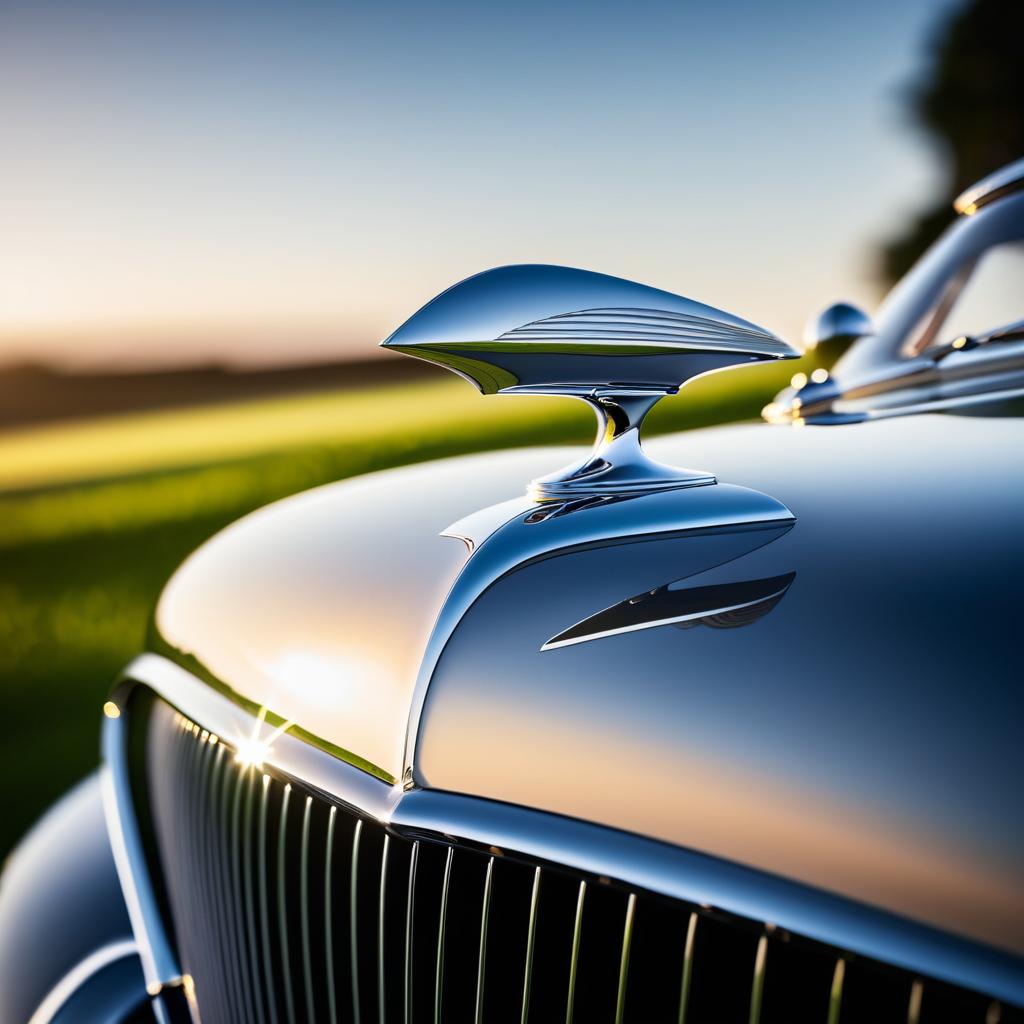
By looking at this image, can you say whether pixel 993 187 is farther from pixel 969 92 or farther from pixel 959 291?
pixel 969 92

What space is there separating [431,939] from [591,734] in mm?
328

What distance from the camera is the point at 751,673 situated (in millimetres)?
911

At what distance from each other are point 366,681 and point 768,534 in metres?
0.47

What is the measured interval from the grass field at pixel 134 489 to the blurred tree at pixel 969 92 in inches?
266

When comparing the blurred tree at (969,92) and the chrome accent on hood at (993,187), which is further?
the blurred tree at (969,92)

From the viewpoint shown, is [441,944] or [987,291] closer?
[441,944]

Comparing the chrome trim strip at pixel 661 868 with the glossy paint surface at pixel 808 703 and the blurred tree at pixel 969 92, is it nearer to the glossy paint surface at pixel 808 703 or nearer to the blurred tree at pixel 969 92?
the glossy paint surface at pixel 808 703

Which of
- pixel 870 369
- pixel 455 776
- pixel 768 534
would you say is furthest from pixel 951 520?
pixel 870 369

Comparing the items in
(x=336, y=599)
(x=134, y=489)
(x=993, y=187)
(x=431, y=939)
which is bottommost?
(x=134, y=489)

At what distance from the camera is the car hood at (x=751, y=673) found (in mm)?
771

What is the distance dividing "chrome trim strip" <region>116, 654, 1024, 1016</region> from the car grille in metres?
0.01

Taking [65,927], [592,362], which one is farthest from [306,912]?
[592,362]

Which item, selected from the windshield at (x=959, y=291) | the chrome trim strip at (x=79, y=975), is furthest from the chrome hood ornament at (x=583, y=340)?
the windshield at (x=959, y=291)

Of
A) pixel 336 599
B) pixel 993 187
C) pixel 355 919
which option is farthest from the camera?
pixel 993 187
